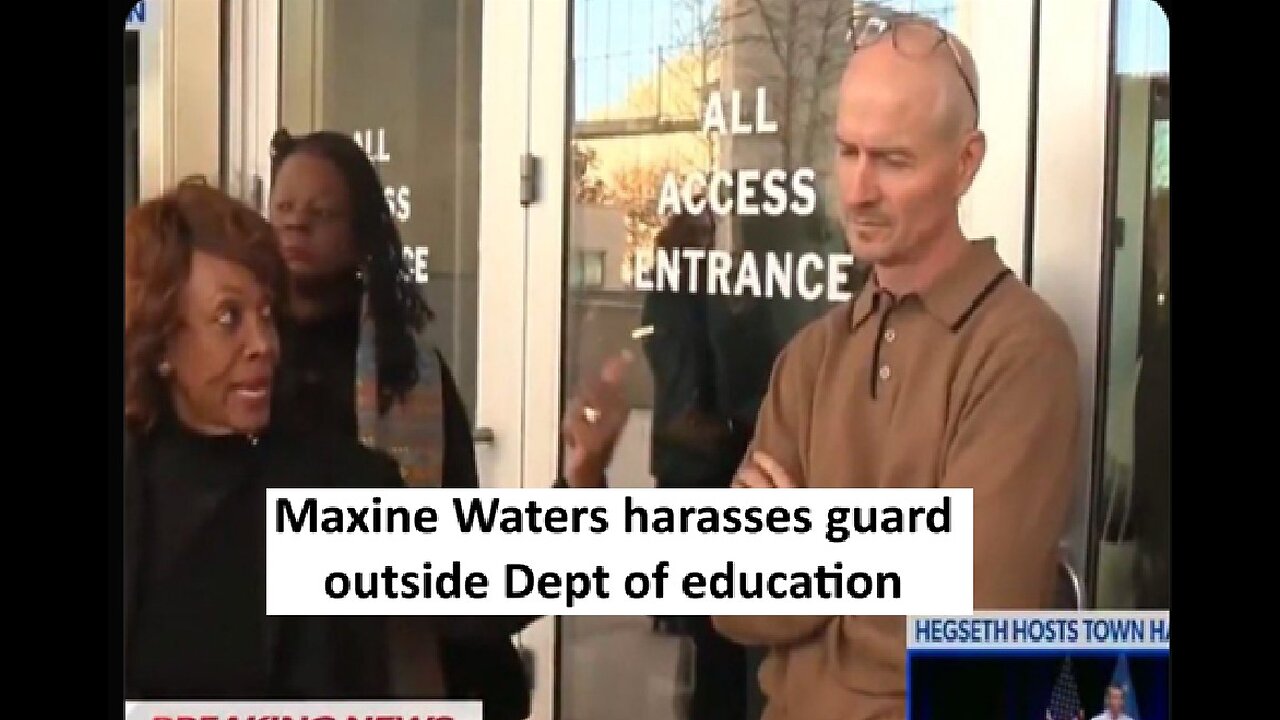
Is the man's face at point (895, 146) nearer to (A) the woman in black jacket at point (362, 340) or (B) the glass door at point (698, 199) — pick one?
(B) the glass door at point (698, 199)

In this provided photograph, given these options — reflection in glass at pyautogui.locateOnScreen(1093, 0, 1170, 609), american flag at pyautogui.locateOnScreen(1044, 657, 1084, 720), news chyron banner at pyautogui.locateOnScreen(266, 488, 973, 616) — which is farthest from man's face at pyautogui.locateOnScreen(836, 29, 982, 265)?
american flag at pyautogui.locateOnScreen(1044, 657, 1084, 720)

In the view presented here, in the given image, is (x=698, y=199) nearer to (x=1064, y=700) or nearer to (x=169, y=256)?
(x=169, y=256)

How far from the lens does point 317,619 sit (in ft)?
7.95

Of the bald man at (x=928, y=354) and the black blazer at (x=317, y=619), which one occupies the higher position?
the bald man at (x=928, y=354)

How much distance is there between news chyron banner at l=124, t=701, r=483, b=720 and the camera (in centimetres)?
244

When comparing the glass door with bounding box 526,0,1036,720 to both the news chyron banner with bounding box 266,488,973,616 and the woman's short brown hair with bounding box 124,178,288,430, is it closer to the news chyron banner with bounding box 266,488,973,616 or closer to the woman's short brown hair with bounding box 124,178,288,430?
the news chyron banner with bounding box 266,488,973,616

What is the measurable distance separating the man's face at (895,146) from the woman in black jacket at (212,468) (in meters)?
0.84

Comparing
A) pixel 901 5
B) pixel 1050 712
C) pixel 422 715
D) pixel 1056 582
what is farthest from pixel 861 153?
pixel 422 715

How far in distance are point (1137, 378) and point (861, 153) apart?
0.54 metres

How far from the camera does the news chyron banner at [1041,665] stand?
2.40 meters

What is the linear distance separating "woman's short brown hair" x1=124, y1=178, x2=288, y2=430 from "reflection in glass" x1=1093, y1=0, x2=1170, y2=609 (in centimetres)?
127

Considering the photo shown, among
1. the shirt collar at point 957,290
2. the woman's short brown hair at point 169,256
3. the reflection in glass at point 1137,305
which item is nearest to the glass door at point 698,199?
the shirt collar at point 957,290

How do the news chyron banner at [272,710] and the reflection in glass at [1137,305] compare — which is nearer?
the reflection in glass at [1137,305]
